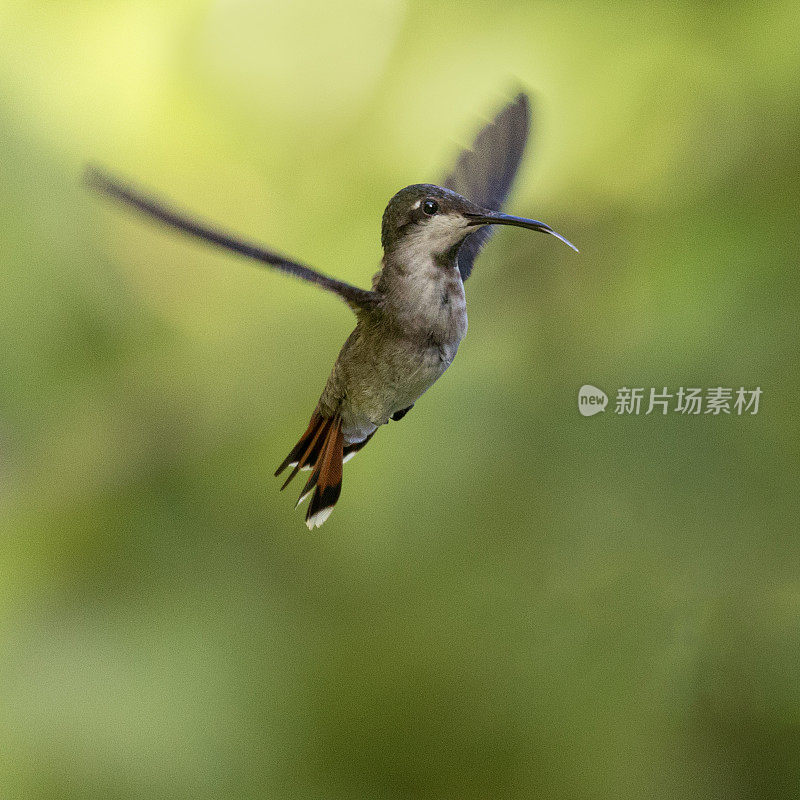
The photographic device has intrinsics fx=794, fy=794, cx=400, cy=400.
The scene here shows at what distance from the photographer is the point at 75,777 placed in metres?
1.50

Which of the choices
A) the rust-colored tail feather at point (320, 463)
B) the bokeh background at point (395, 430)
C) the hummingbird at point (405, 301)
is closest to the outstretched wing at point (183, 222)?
the hummingbird at point (405, 301)

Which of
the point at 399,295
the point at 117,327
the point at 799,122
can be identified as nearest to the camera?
the point at 399,295

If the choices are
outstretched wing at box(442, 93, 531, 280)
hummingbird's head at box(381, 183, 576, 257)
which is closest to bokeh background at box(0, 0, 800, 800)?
outstretched wing at box(442, 93, 531, 280)

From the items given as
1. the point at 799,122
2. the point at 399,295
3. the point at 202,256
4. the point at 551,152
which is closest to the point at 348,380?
the point at 399,295

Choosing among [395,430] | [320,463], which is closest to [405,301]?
[320,463]

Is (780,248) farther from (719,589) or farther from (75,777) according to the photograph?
(75,777)

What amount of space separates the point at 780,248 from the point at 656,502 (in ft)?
1.87

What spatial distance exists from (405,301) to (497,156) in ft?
0.58

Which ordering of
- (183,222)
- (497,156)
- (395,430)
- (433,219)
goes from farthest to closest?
(395,430), (497,156), (433,219), (183,222)

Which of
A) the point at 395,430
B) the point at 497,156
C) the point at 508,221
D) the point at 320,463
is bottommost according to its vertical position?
the point at 320,463

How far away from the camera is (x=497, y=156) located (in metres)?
0.57

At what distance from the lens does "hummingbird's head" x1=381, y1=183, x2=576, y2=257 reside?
0.43m

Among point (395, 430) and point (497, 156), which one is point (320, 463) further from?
point (395, 430)

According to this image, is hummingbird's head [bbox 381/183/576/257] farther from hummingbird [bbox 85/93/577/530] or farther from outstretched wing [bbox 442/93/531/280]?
outstretched wing [bbox 442/93/531/280]
